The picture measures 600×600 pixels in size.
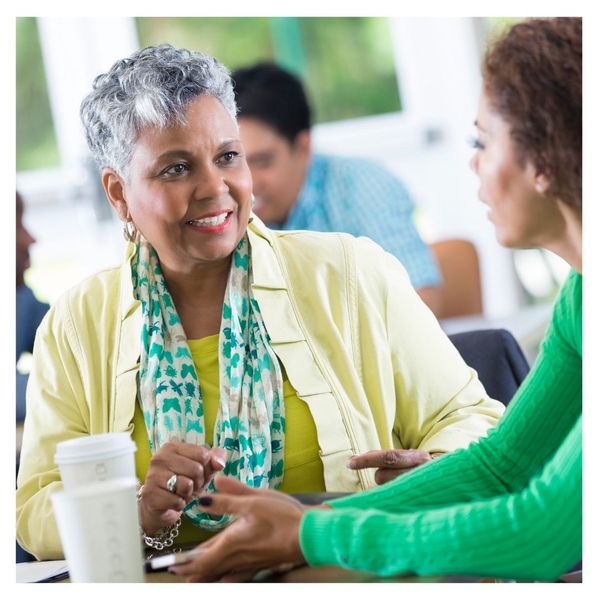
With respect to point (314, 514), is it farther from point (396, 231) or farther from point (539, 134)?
point (396, 231)

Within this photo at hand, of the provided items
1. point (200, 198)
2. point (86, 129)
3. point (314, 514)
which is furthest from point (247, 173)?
point (314, 514)

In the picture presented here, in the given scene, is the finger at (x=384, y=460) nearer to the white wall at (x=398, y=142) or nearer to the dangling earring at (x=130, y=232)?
the dangling earring at (x=130, y=232)

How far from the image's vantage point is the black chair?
1.70 metres

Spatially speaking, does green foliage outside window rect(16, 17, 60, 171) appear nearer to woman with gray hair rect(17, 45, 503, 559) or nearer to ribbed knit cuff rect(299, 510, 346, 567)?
woman with gray hair rect(17, 45, 503, 559)

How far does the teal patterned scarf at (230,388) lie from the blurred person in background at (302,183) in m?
1.66

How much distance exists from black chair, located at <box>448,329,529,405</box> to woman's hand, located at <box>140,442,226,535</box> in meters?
0.57

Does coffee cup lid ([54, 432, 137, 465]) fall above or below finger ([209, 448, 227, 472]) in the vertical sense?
above

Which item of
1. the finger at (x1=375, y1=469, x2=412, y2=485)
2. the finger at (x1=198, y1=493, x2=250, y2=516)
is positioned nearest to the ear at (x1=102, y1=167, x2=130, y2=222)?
the finger at (x1=375, y1=469, x2=412, y2=485)

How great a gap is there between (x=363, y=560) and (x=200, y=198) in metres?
0.71

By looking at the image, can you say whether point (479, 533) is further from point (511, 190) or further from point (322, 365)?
point (322, 365)

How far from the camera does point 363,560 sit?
1.06 metres

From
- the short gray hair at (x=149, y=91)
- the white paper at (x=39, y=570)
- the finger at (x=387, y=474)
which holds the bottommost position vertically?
the white paper at (x=39, y=570)

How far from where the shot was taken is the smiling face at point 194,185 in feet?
5.10

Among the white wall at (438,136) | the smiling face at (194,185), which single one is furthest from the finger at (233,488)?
the white wall at (438,136)
